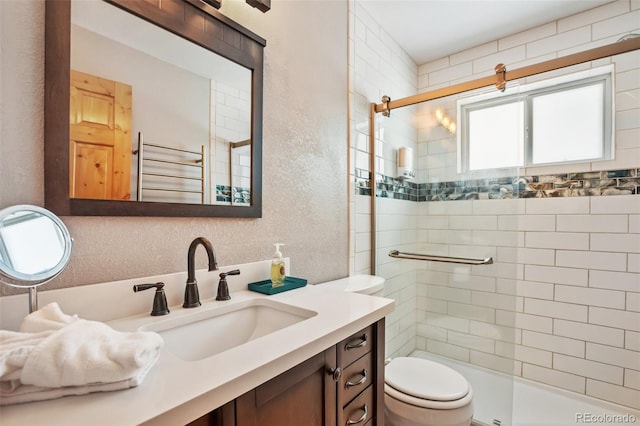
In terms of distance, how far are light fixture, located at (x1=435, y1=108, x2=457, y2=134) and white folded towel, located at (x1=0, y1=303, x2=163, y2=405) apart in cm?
207

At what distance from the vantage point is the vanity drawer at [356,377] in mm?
943

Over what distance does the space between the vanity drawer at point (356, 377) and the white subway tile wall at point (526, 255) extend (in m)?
0.85

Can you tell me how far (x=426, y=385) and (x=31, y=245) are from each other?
1627 millimetres

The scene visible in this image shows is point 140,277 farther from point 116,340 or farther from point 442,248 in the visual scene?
point 442,248

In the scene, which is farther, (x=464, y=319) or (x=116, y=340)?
(x=464, y=319)

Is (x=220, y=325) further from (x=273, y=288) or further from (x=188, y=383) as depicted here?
(x=188, y=383)

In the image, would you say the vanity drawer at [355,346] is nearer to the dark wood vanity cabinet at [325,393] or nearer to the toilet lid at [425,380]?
the dark wood vanity cabinet at [325,393]

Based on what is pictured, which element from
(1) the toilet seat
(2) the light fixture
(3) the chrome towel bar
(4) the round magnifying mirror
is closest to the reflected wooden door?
(4) the round magnifying mirror

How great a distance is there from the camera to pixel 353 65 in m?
1.87

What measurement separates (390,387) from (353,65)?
1838 millimetres

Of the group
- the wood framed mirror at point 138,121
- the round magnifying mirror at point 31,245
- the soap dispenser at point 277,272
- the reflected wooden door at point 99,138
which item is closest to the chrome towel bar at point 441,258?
the soap dispenser at point 277,272

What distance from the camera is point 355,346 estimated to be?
97 cm

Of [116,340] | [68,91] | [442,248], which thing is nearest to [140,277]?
[116,340]

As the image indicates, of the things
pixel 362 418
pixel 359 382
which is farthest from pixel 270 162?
pixel 362 418
